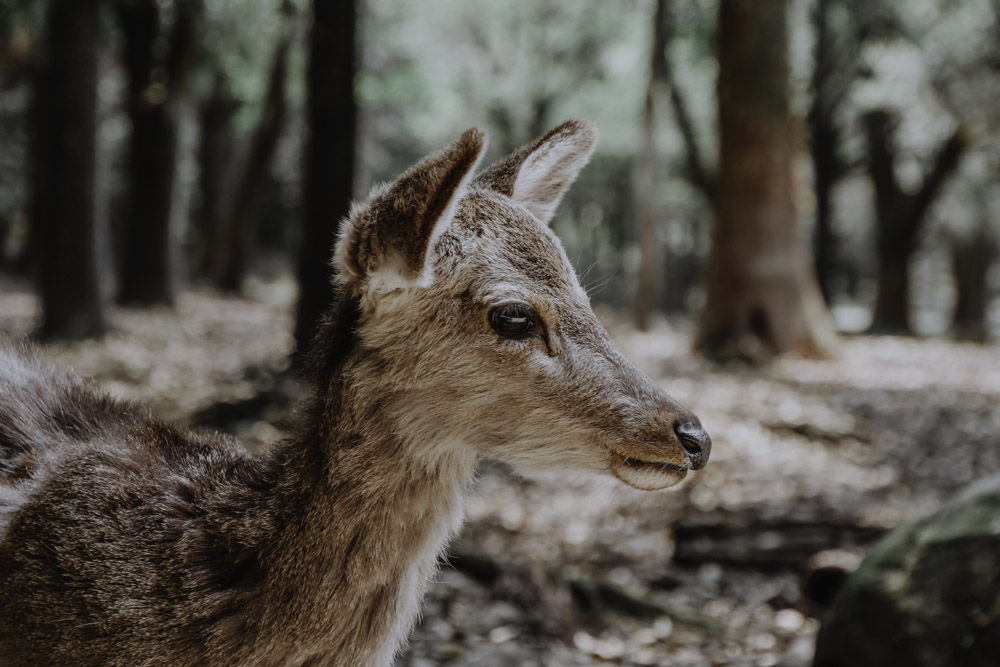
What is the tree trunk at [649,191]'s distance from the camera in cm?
1548

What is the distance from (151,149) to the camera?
52.7ft

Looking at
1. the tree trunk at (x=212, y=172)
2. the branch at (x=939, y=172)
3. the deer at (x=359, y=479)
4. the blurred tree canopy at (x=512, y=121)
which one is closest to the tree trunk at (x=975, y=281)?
the blurred tree canopy at (x=512, y=121)

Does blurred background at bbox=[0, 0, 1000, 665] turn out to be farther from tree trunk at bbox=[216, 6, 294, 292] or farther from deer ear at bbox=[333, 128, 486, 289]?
deer ear at bbox=[333, 128, 486, 289]

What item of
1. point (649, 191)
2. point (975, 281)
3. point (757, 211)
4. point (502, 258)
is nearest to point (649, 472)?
point (502, 258)

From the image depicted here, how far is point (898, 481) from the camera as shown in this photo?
6.91 meters

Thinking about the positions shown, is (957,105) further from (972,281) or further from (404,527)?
(404,527)

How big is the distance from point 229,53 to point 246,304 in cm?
541

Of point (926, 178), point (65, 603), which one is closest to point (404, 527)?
point (65, 603)

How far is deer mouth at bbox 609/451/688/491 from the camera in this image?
2.33 m

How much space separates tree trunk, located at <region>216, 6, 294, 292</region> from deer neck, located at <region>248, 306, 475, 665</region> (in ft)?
42.6

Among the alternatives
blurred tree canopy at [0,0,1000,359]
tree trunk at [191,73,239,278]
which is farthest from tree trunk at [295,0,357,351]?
tree trunk at [191,73,239,278]

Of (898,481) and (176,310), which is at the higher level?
(898,481)

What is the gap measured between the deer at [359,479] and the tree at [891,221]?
19.8 metres

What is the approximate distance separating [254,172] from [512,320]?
60.2 ft
